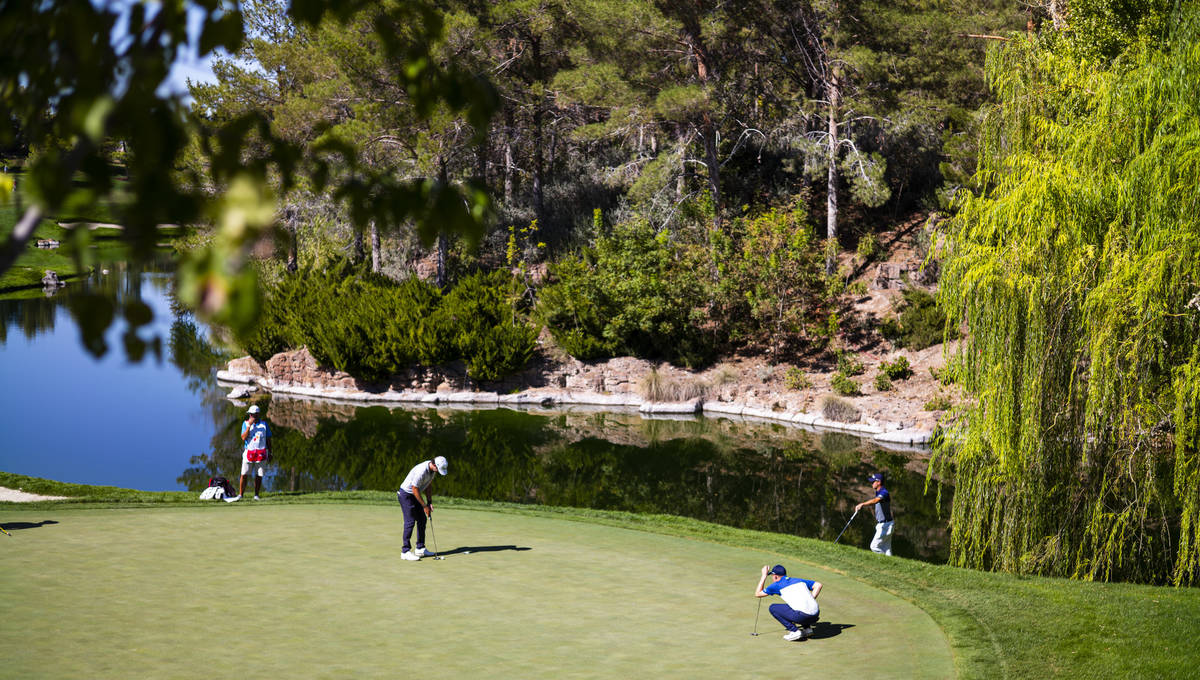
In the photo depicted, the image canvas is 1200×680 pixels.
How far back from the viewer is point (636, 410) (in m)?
33.6

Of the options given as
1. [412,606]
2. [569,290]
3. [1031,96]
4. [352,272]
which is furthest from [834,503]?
[352,272]

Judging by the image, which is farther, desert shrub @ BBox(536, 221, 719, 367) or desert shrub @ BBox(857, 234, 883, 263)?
desert shrub @ BBox(857, 234, 883, 263)

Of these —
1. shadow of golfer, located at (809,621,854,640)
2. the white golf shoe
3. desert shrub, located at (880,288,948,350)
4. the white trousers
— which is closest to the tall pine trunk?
desert shrub, located at (880,288,948,350)

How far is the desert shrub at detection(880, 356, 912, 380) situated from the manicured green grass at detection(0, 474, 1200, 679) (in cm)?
1877

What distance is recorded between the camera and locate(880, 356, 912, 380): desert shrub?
108 ft

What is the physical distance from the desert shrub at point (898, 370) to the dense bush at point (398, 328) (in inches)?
478

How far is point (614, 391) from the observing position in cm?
3597

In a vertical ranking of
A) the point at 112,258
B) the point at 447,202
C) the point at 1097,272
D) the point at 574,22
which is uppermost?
the point at 574,22

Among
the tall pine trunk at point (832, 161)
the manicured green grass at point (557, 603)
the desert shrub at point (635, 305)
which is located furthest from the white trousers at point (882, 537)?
the tall pine trunk at point (832, 161)

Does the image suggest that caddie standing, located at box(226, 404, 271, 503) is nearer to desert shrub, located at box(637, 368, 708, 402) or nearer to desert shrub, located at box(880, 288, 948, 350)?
desert shrub, located at box(637, 368, 708, 402)

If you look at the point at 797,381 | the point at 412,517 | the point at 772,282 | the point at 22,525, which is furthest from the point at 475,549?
the point at 772,282

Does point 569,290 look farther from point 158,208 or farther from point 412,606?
point 158,208

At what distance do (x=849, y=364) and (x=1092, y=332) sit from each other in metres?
21.3

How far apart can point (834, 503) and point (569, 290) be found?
1869cm
